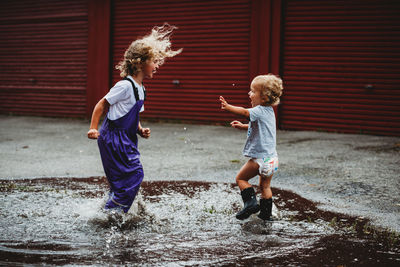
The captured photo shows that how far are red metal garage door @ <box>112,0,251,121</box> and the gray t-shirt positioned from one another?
7779 millimetres

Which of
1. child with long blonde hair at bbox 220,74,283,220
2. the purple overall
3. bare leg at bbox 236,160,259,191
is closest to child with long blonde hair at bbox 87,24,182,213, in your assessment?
the purple overall

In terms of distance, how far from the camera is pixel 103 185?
5867mm

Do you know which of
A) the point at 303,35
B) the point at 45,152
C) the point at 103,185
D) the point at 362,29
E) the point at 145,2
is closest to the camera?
the point at 103,185

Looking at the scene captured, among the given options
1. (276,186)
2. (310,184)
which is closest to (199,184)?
(276,186)

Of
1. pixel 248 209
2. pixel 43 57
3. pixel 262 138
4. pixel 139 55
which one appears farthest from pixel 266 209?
pixel 43 57

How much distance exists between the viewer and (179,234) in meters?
3.86

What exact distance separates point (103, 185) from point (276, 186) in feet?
6.96

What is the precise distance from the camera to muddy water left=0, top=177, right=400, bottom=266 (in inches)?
129

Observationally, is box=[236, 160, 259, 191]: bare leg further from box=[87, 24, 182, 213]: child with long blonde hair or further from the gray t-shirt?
box=[87, 24, 182, 213]: child with long blonde hair

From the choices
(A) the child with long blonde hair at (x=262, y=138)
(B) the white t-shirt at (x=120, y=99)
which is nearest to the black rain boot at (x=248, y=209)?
(A) the child with long blonde hair at (x=262, y=138)

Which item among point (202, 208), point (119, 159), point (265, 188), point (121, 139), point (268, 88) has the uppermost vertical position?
point (268, 88)

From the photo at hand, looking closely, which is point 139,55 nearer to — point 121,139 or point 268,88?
point 121,139

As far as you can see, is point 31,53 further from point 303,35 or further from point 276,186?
point 276,186

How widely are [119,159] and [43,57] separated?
12.4m
